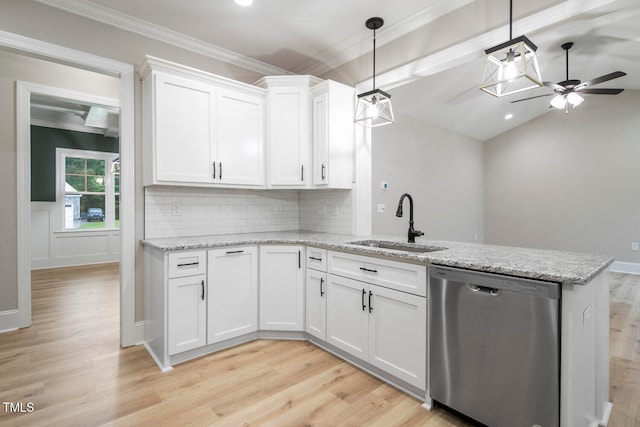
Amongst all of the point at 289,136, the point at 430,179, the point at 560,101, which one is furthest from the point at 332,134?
the point at 430,179

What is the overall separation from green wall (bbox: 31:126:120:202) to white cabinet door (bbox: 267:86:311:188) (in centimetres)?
547

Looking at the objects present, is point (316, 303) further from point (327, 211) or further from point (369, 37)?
point (369, 37)

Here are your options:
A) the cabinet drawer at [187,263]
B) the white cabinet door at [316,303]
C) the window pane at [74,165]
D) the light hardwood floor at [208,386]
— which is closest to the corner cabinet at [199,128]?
the cabinet drawer at [187,263]

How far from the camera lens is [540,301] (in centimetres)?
142

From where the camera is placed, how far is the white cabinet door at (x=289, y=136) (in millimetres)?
3156

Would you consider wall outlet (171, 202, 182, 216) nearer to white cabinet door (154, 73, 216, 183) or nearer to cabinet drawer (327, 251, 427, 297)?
white cabinet door (154, 73, 216, 183)

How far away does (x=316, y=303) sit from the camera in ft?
8.96

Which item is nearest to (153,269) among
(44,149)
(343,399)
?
(343,399)

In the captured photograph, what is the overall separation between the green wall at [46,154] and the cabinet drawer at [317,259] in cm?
608

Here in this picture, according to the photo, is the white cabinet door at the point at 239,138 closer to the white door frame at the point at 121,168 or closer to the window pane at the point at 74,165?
the white door frame at the point at 121,168

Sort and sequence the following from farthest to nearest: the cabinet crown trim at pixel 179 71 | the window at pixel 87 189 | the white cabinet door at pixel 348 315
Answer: the window at pixel 87 189
the cabinet crown trim at pixel 179 71
the white cabinet door at pixel 348 315

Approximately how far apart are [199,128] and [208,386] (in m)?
2.03

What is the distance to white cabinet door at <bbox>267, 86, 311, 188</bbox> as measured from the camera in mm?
3156

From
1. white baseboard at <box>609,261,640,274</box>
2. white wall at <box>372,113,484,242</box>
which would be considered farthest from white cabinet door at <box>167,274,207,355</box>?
white baseboard at <box>609,261,640,274</box>
